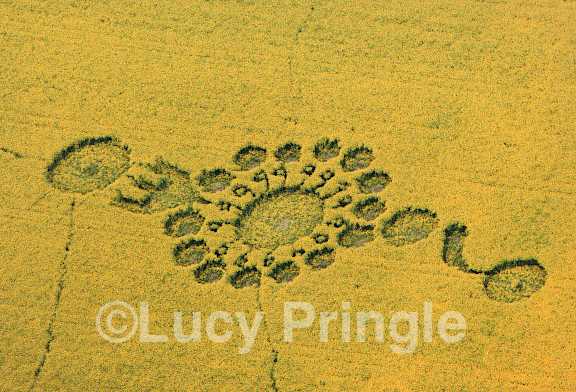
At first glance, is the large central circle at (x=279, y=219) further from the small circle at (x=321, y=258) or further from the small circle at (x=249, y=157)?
the small circle at (x=249, y=157)

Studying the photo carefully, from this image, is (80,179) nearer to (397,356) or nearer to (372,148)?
(372,148)

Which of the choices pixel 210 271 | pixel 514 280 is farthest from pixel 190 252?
pixel 514 280

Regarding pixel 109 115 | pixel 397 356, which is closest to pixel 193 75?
pixel 109 115

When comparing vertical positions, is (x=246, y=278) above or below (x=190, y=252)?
below

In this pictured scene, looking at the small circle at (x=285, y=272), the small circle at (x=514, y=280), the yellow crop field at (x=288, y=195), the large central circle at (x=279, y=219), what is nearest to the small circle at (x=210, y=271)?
the yellow crop field at (x=288, y=195)

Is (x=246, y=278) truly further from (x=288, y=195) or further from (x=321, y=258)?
(x=288, y=195)

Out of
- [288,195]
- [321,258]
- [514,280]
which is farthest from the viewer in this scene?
[288,195]

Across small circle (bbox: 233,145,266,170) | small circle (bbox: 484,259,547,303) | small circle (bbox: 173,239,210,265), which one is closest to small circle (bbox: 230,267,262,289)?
small circle (bbox: 173,239,210,265)
